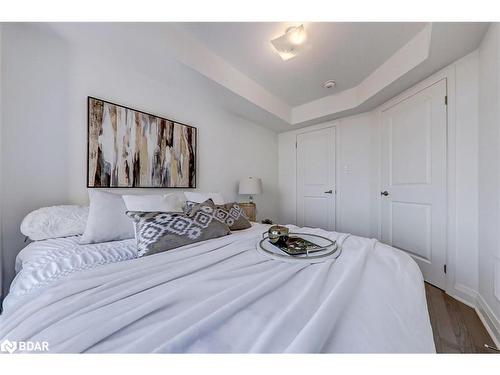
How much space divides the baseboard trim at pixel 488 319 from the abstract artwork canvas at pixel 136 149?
8.72 ft

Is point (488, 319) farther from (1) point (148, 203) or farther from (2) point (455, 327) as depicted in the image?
(1) point (148, 203)

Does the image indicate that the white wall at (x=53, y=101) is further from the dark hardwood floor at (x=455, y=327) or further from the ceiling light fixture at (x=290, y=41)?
the dark hardwood floor at (x=455, y=327)

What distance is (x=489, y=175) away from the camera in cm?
138

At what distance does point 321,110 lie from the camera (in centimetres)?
288

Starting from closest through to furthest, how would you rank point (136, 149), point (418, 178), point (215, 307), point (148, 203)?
point (215, 307) → point (148, 203) → point (136, 149) → point (418, 178)

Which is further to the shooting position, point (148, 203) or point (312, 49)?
point (312, 49)

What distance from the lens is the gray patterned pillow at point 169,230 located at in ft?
3.43

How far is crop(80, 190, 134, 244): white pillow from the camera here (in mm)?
1188

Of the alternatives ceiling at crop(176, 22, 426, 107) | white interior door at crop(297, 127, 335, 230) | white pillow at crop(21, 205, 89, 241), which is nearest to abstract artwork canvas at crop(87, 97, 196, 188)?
white pillow at crop(21, 205, 89, 241)

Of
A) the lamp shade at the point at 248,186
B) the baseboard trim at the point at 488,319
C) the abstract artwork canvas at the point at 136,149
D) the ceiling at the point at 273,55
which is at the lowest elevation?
the baseboard trim at the point at 488,319

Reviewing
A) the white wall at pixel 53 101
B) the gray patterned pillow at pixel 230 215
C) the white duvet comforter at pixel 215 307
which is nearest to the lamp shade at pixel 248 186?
the gray patterned pillow at pixel 230 215

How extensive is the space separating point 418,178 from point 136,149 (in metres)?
2.88

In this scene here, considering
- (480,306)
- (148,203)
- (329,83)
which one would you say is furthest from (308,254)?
(329,83)

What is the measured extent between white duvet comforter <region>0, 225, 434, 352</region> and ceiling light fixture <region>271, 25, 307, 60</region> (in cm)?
173
